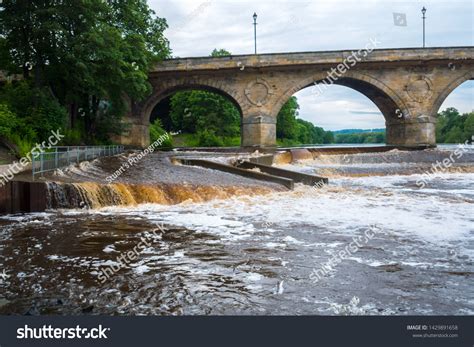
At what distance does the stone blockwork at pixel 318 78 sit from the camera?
3122 centimetres

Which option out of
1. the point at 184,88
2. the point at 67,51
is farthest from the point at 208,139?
the point at 67,51

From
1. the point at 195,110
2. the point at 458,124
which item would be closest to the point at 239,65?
the point at 195,110

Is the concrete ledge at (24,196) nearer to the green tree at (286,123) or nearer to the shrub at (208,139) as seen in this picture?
the shrub at (208,139)

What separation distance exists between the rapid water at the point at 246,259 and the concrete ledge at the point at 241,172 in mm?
2470

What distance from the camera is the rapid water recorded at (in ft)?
13.5

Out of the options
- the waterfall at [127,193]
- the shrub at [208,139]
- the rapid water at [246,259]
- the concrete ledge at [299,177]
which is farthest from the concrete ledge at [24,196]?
the shrub at [208,139]

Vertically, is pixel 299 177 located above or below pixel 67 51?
below

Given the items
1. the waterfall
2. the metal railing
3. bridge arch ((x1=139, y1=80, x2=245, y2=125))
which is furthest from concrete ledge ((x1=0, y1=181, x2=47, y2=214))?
bridge arch ((x1=139, y1=80, x2=245, y2=125))

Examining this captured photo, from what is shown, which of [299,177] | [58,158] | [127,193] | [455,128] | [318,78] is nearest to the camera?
[127,193]

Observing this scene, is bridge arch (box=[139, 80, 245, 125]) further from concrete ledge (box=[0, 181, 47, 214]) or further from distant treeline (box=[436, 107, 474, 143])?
concrete ledge (box=[0, 181, 47, 214])

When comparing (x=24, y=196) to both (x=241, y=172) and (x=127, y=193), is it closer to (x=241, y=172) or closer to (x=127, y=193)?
(x=127, y=193)

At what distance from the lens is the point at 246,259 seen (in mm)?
5707

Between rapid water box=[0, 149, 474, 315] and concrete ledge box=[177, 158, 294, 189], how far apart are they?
2.47 m

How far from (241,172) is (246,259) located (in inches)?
347
